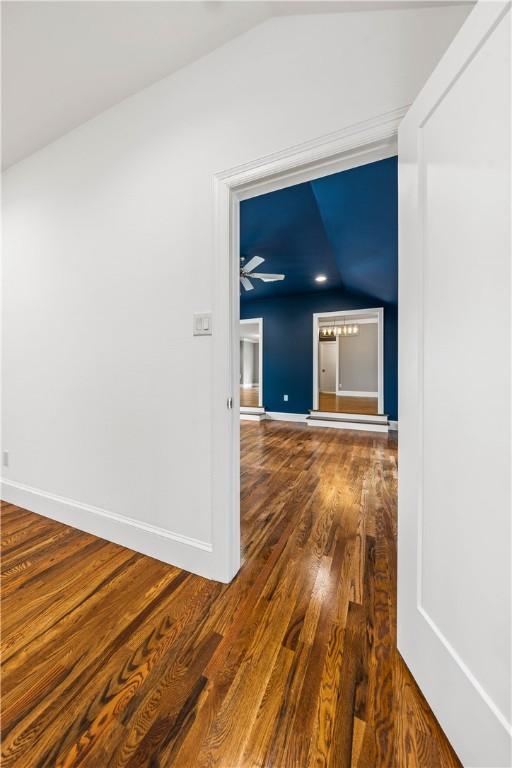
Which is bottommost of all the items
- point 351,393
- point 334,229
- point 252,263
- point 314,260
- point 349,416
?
point 349,416

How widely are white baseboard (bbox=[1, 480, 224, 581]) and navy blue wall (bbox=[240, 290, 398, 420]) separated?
4.77 metres

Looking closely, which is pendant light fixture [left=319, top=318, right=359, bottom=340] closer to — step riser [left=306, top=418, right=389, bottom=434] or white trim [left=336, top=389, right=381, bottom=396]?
white trim [left=336, top=389, right=381, bottom=396]

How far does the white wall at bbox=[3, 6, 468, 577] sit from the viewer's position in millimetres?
1217

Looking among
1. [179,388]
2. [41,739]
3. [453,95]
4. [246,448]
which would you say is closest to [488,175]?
[453,95]

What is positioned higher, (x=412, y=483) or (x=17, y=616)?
(x=412, y=483)

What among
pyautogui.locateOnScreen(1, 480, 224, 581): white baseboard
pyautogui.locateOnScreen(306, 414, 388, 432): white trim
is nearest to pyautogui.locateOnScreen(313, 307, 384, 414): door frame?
pyautogui.locateOnScreen(306, 414, 388, 432): white trim

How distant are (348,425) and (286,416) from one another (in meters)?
1.42

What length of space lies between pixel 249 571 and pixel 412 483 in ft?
3.33

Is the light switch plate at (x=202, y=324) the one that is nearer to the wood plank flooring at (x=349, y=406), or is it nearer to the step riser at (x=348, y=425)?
the step riser at (x=348, y=425)

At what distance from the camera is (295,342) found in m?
6.28

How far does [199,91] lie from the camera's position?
1.49m

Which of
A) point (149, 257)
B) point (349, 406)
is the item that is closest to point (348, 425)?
point (349, 406)

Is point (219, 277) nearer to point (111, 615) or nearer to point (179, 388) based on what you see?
point (179, 388)

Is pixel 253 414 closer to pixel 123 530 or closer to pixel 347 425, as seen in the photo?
pixel 347 425
